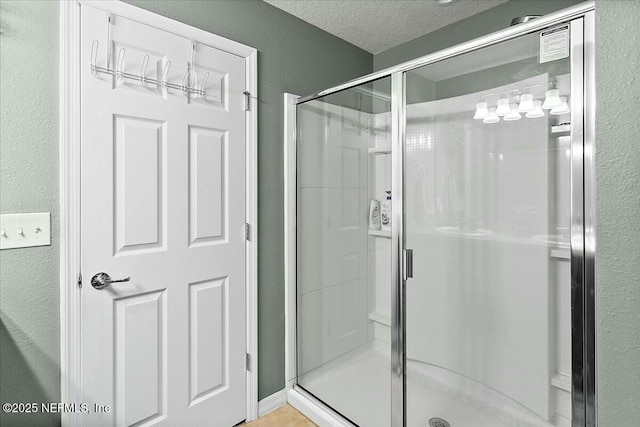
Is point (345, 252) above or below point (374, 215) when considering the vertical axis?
below

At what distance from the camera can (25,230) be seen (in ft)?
4.19

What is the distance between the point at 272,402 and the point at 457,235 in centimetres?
148

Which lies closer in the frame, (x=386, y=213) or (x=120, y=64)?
(x=120, y=64)

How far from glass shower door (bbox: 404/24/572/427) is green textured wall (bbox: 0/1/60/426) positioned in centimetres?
147

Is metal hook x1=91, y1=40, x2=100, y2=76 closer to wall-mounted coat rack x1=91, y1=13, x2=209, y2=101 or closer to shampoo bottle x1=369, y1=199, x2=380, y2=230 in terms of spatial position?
wall-mounted coat rack x1=91, y1=13, x2=209, y2=101

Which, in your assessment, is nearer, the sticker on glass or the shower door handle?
the sticker on glass

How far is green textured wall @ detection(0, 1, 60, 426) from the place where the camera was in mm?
1246

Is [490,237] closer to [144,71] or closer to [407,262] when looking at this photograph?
[407,262]

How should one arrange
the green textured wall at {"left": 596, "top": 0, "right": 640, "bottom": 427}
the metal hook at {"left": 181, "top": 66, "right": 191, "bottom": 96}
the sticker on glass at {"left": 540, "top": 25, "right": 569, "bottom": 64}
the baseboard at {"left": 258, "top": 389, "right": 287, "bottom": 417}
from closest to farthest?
the green textured wall at {"left": 596, "top": 0, "right": 640, "bottom": 427} < the sticker on glass at {"left": 540, "top": 25, "right": 569, "bottom": 64} < the metal hook at {"left": 181, "top": 66, "right": 191, "bottom": 96} < the baseboard at {"left": 258, "top": 389, "right": 287, "bottom": 417}

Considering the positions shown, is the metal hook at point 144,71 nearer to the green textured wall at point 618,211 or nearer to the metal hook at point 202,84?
the metal hook at point 202,84

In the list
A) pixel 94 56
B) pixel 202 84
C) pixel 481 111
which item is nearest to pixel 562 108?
pixel 481 111

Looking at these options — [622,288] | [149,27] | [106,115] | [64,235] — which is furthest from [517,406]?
[149,27]

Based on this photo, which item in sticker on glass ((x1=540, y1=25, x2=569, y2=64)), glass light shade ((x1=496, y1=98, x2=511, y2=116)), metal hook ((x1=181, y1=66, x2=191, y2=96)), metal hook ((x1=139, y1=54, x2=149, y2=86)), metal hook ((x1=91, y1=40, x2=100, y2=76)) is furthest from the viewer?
metal hook ((x1=181, y1=66, x2=191, y2=96))

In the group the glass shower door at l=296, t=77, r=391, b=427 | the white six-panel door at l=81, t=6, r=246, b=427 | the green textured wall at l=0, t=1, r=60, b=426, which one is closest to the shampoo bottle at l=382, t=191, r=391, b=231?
the glass shower door at l=296, t=77, r=391, b=427
